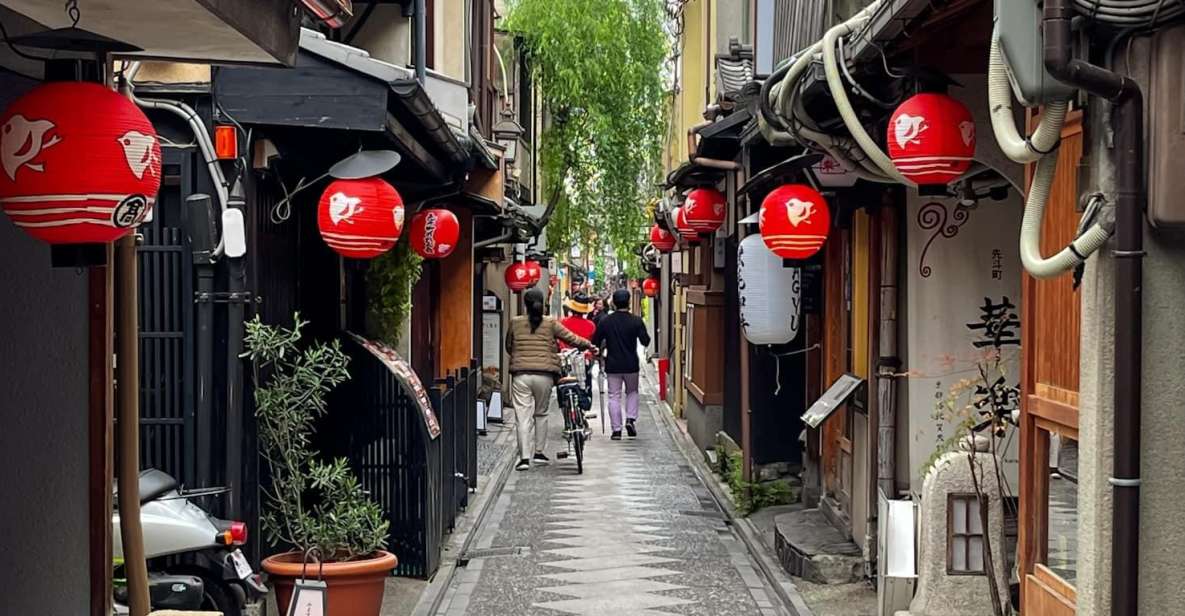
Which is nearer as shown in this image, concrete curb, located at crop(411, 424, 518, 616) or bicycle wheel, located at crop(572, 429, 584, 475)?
concrete curb, located at crop(411, 424, 518, 616)

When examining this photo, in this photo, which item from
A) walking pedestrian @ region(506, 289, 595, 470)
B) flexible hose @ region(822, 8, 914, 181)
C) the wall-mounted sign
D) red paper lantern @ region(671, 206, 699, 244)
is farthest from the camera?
red paper lantern @ region(671, 206, 699, 244)

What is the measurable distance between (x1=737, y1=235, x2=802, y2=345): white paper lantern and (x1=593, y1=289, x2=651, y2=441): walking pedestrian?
10.5 meters

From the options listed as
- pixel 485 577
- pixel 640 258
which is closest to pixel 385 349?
pixel 485 577

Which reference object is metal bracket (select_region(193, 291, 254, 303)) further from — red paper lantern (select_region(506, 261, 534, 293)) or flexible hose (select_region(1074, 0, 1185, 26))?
red paper lantern (select_region(506, 261, 534, 293))

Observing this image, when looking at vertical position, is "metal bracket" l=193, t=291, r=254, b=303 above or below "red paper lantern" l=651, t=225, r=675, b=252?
below

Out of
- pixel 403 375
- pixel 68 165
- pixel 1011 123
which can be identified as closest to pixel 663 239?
pixel 403 375

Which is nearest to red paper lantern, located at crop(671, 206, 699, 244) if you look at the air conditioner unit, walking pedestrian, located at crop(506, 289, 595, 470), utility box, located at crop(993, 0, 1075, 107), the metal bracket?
walking pedestrian, located at crop(506, 289, 595, 470)

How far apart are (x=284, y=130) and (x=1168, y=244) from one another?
5839 millimetres

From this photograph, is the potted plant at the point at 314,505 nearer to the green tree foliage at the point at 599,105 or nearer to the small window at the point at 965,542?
the small window at the point at 965,542

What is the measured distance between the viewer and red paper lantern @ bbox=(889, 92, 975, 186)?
7629mm

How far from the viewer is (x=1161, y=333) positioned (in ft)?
17.5

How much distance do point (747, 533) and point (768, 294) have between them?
2.71 meters

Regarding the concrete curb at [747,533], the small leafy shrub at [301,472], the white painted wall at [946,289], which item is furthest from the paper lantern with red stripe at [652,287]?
the small leafy shrub at [301,472]

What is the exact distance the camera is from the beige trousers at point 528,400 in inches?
770
